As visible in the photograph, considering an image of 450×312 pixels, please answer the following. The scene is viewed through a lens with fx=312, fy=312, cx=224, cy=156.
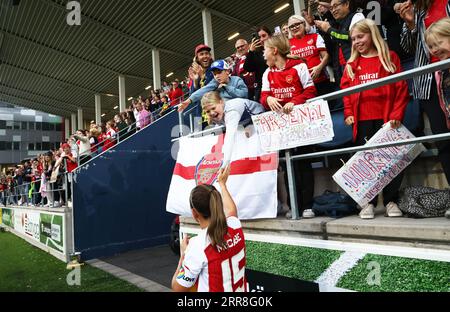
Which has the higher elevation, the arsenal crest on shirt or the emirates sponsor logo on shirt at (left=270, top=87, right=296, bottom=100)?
the arsenal crest on shirt

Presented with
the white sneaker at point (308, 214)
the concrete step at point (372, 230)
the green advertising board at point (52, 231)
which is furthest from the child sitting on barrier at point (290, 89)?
the green advertising board at point (52, 231)

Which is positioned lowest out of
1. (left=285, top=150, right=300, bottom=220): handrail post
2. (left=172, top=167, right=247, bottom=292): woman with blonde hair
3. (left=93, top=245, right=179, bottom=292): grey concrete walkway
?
(left=93, top=245, right=179, bottom=292): grey concrete walkway

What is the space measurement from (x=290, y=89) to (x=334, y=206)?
4.07 feet

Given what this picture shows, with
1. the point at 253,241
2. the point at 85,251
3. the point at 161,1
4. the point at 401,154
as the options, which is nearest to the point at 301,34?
the point at 401,154

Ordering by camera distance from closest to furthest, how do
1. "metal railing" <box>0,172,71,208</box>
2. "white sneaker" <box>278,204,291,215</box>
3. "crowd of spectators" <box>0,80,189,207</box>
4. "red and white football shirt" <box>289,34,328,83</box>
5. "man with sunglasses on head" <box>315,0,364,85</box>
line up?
"white sneaker" <box>278,204,291,215</box> < "man with sunglasses on head" <box>315,0,364,85</box> < "red and white football shirt" <box>289,34,328,83</box> < "metal railing" <box>0,172,71,208</box> < "crowd of spectators" <box>0,80,189,207</box>

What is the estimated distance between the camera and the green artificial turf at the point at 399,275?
194 centimetres

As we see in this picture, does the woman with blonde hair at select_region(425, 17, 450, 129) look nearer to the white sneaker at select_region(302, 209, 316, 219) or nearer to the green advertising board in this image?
the white sneaker at select_region(302, 209, 316, 219)

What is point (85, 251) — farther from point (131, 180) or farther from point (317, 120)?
point (317, 120)

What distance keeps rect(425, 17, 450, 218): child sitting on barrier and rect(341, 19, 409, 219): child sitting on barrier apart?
0.86ft

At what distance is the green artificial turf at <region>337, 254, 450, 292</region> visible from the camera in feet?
6.37

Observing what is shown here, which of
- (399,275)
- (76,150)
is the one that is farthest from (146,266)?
(399,275)

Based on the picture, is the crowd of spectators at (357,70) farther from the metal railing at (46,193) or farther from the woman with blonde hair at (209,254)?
the metal railing at (46,193)

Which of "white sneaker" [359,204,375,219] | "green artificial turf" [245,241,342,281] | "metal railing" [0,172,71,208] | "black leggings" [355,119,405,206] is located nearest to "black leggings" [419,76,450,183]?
"black leggings" [355,119,405,206]

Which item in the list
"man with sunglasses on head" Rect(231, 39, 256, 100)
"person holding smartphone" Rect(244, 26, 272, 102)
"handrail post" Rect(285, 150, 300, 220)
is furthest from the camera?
"man with sunglasses on head" Rect(231, 39, 256, 100)
